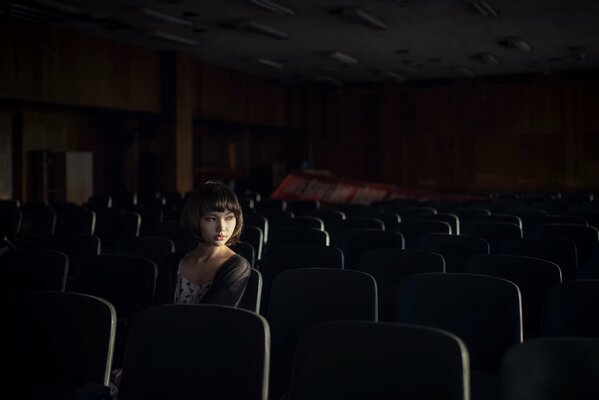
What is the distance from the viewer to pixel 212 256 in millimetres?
3188

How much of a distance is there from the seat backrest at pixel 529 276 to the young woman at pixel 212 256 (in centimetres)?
176

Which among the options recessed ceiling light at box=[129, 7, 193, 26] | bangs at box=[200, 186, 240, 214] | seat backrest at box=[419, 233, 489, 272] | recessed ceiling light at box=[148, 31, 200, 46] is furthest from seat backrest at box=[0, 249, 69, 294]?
recessed ceiling light at box=[148, 31, 200, 46]

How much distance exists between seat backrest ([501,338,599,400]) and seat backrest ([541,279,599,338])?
117 centimetres

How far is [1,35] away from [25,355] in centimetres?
978

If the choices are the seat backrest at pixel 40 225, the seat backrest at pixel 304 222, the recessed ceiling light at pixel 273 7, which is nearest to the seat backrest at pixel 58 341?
the seat backrest at pixel 304 222

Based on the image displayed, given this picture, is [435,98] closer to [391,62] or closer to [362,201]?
[391,62]

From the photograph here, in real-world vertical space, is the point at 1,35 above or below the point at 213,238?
above

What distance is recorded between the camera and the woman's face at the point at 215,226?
3.12 meters

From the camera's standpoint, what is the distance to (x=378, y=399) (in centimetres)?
218

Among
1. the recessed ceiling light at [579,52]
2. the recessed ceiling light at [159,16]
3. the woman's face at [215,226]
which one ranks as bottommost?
the woman's face at [215,226]

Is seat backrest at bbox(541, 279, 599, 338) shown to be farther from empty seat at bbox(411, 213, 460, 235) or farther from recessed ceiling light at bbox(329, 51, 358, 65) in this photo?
recessed ceiling light at bbox(329, 51, 358, 65)

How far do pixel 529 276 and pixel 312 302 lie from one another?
148 centimetres

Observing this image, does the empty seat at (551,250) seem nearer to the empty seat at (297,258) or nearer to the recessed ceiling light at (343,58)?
the empty seat at (297,258)

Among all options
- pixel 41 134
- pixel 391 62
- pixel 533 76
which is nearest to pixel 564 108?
pixel 533 76
